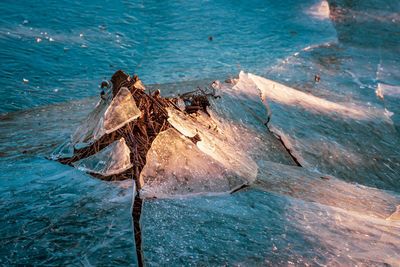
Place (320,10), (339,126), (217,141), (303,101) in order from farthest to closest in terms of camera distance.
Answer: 1. (320,10)
2. (303,101)
3. (339,126)
4. (217,141)

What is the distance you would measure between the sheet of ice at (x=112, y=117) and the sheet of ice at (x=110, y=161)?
81 mm

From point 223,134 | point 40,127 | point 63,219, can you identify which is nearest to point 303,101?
point 223,134

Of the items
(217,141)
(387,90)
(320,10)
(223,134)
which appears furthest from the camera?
(320,10)

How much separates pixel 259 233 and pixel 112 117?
2.62 feet


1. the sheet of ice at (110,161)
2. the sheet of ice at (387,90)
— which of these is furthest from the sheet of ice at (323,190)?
the sheet of ice at (387,90)

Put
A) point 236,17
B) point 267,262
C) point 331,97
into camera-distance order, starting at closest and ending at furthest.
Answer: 1. point 267,262
2. point 331,97
3. point 236,17

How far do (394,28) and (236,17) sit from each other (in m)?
2.53

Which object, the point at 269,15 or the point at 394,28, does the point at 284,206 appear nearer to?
the point at 269,15

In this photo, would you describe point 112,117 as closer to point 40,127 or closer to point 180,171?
point 180,171

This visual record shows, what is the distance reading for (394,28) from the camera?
17.3 ft

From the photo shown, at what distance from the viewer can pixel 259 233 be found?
3.82 ft

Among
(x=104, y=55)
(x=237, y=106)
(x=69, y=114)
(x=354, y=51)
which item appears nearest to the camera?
(x=237, y=106)

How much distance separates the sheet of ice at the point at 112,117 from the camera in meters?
1.48

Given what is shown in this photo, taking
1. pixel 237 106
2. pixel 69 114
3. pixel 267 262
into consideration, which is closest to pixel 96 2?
pixel 69 114
